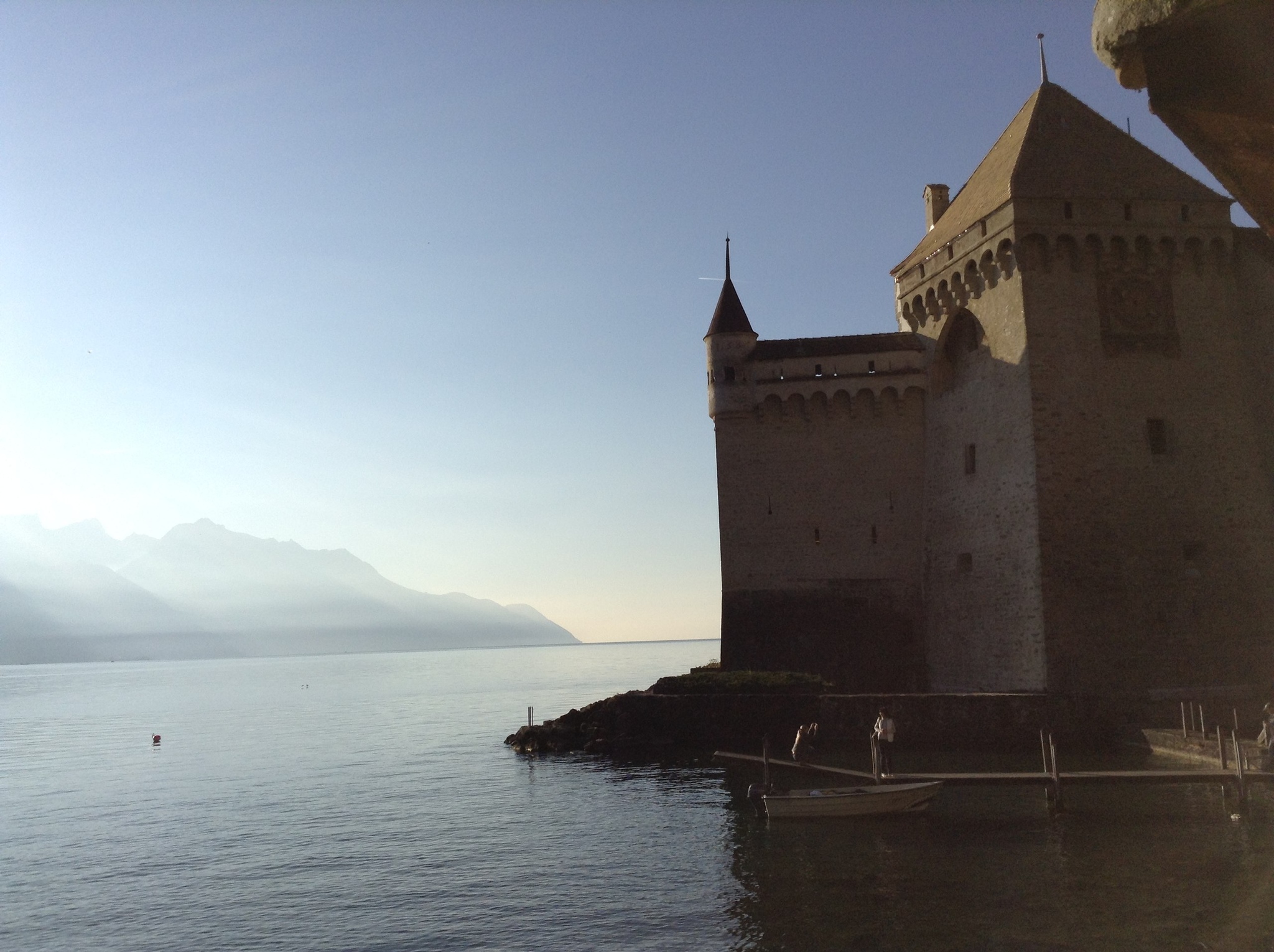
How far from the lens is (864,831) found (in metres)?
21.9

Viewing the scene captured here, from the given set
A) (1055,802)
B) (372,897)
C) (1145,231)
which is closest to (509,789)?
(372,897)

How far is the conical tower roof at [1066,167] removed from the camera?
30.8 metres

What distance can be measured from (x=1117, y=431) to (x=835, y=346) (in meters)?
10.9

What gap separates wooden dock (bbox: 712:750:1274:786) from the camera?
2123 cm

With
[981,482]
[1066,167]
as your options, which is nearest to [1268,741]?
[981,482]

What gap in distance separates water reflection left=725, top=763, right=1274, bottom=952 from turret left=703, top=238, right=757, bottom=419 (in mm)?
18114

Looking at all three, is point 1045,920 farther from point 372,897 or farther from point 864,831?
point 372,897

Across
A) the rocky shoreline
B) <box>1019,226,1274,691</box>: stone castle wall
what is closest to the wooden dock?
the rocky shoreline

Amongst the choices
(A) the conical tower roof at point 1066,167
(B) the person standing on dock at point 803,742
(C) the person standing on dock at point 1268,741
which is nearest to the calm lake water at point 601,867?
(C) the person standing on dock at point 1268,741

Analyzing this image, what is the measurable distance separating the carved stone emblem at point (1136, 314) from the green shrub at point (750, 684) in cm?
1450

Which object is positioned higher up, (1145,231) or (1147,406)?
(1145,231)

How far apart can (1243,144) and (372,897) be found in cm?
2094

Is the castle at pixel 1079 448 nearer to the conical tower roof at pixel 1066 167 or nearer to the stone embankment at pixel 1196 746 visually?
the conical tower roof at pixel 1066 167

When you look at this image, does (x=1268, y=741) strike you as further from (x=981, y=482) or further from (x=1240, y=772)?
(x=981, y=482)
